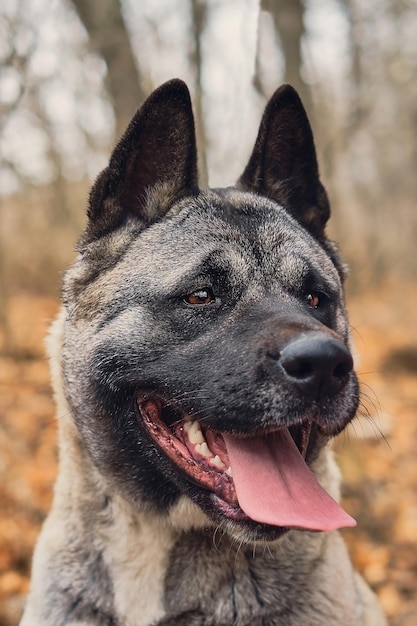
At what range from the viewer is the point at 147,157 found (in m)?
2.69

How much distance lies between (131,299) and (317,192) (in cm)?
107

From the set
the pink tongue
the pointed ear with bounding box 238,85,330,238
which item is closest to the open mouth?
the pink tongue

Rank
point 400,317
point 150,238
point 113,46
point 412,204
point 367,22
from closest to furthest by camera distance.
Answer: point 150,238 → point 113,46 → point 367,22 → point 400,317 → point 412,204

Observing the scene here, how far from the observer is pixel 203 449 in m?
2.35

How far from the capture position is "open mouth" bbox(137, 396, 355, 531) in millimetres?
2150

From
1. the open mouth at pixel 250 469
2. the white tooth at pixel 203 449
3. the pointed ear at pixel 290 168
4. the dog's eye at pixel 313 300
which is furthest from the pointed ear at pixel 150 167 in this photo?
the white tooth at pixel 203 449

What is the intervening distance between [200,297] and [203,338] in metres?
0.17

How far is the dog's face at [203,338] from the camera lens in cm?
216

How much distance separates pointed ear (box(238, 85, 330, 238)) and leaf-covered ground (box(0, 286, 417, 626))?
710 millimetres

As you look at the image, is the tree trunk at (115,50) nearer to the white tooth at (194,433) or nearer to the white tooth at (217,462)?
the white tooth at (194,433)

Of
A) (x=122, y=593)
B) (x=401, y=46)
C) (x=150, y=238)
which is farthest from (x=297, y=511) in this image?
(x=401, y=46)

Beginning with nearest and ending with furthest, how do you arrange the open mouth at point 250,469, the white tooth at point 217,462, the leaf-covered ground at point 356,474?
the open mouth at point 250,469, the white tooth at point 217,462, the leaf-covered ground at point 356,474

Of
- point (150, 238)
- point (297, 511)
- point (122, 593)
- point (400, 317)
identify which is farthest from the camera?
point (400, 317)

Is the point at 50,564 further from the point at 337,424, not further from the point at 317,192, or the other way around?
the point at 317,192
